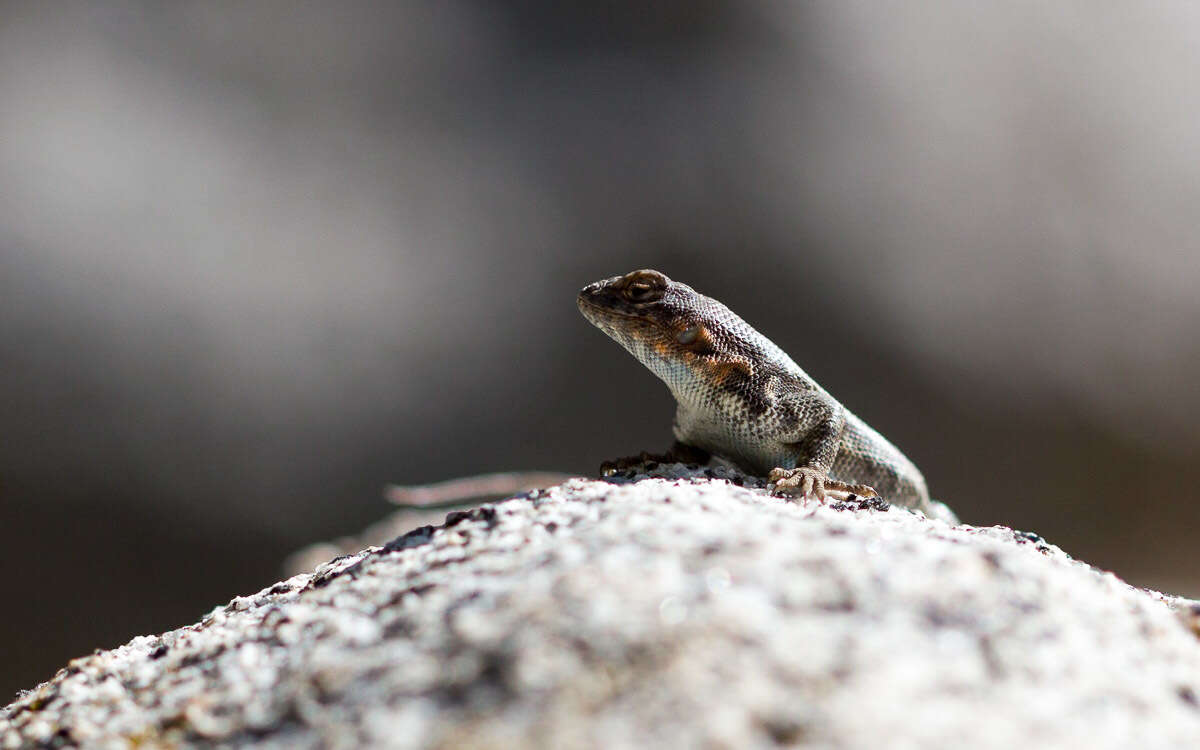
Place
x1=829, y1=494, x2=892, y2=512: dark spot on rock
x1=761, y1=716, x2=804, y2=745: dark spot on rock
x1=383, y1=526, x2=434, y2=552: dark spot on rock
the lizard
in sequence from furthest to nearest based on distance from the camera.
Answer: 1. the lizard
2. x1=829, y1=494, x2=892, y2=512: dark spot on rock
3. x1=383, y1=526, x2=434, y2=552: dark spot on rock
4. x1=761, y1=716, x2=804, y2=745: dark spot on rock

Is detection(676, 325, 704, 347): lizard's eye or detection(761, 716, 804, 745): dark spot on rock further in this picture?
detection(676, 325, 704, 347): lizard's eye

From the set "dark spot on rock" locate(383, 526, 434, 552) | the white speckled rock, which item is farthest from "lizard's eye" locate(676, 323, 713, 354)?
"dark spot on rock" locate(383, 526, 434, 552)

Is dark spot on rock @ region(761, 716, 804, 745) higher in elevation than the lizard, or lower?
lower

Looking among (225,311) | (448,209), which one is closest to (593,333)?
(448,209)

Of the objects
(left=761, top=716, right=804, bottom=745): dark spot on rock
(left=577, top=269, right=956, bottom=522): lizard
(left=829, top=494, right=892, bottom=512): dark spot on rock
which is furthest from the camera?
(left=577, top=269, right=956, bottom=522): lizard

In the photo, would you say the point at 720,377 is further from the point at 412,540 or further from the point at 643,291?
the point at 412,540

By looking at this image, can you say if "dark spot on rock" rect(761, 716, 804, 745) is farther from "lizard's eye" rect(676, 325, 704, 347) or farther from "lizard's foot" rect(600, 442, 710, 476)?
"lizard's eye" rect(676, 325, 704, 347)

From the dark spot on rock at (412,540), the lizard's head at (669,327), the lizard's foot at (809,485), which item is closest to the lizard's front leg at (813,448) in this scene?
the lizard's foot at (809,485)
